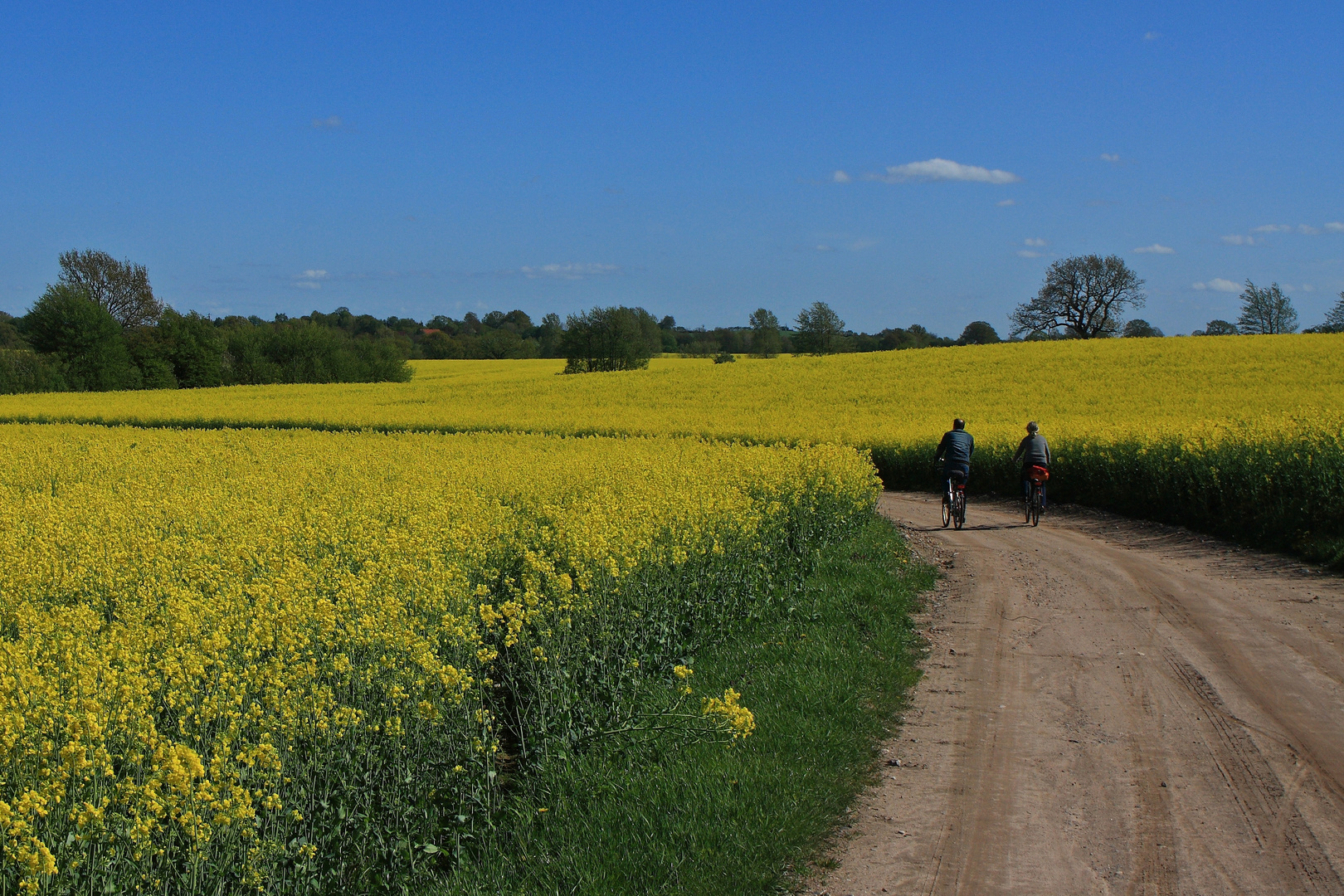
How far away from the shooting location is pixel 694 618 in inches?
322

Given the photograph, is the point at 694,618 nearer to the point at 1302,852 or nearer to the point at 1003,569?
the point at 1302,852

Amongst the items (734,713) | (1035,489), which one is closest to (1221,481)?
(1035,489)

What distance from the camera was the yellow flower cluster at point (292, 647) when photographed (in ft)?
11.9

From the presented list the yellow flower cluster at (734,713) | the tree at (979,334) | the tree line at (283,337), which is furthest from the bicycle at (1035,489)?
the tree at (979,334)

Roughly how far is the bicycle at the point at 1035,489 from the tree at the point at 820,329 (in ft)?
220

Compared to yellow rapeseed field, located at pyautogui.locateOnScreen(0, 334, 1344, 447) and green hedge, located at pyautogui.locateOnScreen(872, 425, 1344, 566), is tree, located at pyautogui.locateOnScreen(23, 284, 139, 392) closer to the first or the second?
yellow rapeseed field, located at pyautogui.locateOnScreen(0, 334, 1344, 447)

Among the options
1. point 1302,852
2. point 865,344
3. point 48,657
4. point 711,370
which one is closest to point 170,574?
point 48,657

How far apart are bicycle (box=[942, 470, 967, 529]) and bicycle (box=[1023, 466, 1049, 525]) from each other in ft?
4.48

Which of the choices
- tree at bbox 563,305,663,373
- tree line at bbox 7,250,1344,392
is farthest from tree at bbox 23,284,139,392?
tree at bbox 563,305,663,373

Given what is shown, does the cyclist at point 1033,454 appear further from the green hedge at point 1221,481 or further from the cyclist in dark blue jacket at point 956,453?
the green hedge at point 1221,481

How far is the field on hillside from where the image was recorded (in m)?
15.0

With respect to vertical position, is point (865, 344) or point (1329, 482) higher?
point (865, 344)

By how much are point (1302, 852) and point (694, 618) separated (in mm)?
4772

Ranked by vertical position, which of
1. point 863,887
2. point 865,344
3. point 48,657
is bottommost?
point 863,887
